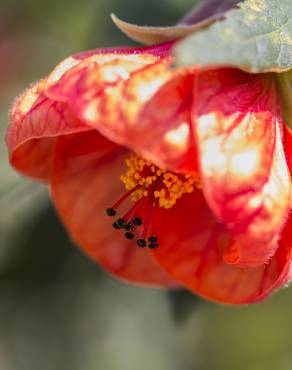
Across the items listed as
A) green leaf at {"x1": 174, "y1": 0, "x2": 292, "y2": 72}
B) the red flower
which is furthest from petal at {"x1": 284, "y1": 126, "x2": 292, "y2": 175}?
green leaf at {"x1": 174, "y1": 0, "x2": 292, "y2": 72}

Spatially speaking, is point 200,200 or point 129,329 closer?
point 200,200

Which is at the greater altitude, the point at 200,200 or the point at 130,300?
the point at 200,200

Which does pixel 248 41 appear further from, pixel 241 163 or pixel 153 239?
pixel 153 239

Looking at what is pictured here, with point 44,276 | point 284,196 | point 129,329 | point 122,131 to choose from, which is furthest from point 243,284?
point 129,329

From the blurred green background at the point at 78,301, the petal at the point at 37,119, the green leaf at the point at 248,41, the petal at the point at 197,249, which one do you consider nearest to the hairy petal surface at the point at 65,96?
the petal at the point at 37,119

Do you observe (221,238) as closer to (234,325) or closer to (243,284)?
(243,284)

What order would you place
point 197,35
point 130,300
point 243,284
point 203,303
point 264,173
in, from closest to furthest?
point 197,35
point 264,173
point 243,284
point 203,303
point 130,300
